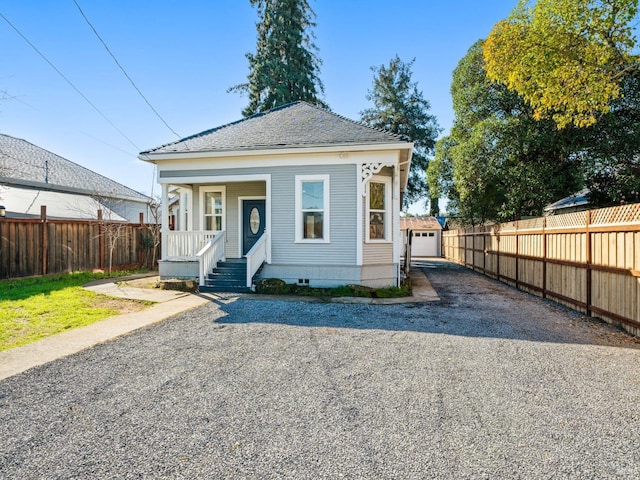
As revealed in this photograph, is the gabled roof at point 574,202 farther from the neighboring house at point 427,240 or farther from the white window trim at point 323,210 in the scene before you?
the neighboring house at point 427,240

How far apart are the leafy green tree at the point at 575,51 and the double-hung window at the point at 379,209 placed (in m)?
4.41

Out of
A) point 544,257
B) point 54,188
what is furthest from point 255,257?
point 54,188

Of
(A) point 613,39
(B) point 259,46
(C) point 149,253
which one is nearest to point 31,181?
(C) point 149,253

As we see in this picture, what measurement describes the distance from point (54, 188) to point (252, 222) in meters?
11.4

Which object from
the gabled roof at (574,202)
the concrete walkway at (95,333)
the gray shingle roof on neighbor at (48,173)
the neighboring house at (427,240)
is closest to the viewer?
the concrete walkway at (95,333)

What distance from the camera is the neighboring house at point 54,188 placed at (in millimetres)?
15516

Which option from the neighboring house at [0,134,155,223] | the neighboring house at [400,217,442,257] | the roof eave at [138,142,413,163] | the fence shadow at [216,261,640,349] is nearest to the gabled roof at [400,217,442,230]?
the neighboring house at [400,217,442,257]

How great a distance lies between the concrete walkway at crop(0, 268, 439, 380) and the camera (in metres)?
4.76

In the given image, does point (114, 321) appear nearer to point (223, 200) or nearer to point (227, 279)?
point (227, 279)

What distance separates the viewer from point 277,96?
2723 centimetres

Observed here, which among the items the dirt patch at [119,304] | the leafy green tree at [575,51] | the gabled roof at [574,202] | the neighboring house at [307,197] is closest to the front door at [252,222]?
the neighboring house at [307,197]

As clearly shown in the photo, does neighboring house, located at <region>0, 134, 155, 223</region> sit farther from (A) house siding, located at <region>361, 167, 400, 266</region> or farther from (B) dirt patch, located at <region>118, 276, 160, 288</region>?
(A) house siding, located at <region>361, 167, 400, 266</region>

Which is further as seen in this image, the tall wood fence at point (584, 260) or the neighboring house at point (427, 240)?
the neighboring house at point (427, 240)

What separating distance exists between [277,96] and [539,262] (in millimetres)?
22001
